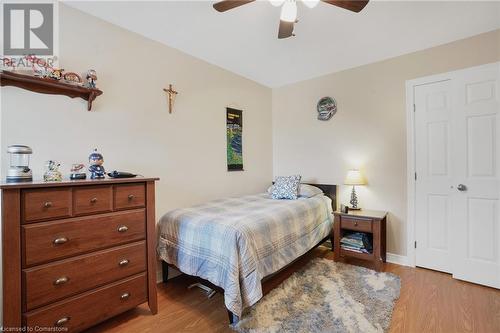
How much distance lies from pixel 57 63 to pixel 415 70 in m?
3.65

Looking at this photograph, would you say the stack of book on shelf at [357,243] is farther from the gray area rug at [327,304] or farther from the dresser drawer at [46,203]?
the dresser drawer at [46,203]

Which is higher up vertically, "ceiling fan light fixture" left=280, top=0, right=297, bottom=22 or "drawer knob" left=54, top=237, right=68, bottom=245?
→ "ceiling fan light fixture" left=280, top=0, right=297, bottom=22

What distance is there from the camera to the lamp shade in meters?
2.99

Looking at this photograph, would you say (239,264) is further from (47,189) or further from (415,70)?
(415,70)

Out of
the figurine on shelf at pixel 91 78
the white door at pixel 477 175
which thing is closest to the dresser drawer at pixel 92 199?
the figurine on shelf at pixel 91 78

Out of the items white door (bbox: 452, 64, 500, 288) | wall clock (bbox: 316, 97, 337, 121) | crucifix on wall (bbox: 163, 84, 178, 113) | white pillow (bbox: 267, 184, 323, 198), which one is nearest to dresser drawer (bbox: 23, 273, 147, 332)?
crucifix on wall (bbox: 163, 84, 178, 113)

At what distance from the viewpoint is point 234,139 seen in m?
3.43

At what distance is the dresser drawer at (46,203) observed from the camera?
4.42ft

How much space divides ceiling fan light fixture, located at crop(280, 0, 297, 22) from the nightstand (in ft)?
7.20

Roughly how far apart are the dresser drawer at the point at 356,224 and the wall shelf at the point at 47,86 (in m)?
2.90

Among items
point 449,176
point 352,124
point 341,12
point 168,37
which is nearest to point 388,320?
point 449,176

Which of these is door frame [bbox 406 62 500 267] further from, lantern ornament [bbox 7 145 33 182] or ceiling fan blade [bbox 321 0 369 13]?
lantern ornament [bbox 7 145 33 182]

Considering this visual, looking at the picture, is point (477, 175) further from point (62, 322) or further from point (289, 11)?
point (62, 322)

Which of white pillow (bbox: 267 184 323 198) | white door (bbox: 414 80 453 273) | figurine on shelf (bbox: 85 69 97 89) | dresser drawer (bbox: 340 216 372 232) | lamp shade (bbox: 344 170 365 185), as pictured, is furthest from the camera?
white pillow (bbox: 267 184 323 198)
